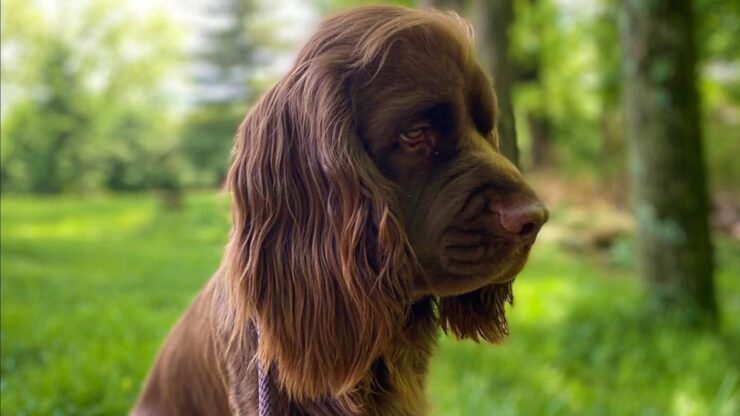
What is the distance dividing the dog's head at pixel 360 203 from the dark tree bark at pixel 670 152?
15.0 ft

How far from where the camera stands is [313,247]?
2049mm

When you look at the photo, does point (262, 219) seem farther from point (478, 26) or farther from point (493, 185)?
point (478, 26)

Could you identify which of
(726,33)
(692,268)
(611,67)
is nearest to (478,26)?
(692,268)

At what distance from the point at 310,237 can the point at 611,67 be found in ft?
30.2

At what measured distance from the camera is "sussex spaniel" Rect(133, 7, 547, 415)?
199 centimetres

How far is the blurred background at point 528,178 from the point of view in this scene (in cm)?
461

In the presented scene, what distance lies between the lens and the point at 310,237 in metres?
2.07

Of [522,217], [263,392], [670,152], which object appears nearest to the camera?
[522,217]

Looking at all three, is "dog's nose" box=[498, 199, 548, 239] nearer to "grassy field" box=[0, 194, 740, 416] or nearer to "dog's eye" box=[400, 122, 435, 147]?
"dog's eye" box=[400, 122, 435, 147]

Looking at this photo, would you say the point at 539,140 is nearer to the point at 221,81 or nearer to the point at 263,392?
the point at 221,81

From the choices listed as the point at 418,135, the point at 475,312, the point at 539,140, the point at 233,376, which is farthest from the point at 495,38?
the point at 539,140

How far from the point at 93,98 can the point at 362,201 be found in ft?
74.1

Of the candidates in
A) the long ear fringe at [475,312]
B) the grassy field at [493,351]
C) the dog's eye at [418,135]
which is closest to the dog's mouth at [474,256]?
the dog's eye at [418,135]

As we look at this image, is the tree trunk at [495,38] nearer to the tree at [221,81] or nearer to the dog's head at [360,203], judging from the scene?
the dog's head at [360,203]
